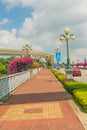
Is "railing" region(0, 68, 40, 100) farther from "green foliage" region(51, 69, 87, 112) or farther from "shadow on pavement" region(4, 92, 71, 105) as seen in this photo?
"green foliage" region(51, 69, 87, 112)

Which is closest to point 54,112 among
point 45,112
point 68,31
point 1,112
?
point 45,112

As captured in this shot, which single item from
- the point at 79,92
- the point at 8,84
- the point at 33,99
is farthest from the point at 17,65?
the point at 79,92

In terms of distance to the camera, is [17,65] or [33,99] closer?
[33,99]

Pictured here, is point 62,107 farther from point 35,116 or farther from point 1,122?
point 1,122

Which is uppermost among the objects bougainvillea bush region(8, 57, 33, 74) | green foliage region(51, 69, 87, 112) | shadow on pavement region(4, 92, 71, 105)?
bougainvillea bush region(8, 57, 33, 74)

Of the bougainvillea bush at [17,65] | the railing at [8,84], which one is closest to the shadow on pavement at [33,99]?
the railing at [8,84]

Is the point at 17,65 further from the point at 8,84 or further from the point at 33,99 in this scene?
the point at 33,99

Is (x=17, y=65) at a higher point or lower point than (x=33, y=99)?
higher

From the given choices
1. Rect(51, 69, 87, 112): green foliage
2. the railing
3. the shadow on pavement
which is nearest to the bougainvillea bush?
the railing

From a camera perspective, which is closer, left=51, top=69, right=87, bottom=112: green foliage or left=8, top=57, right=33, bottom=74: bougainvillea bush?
left=51, top=69, right=87, bottom=112: green foliage

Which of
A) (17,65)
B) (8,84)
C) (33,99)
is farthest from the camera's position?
(17,65)

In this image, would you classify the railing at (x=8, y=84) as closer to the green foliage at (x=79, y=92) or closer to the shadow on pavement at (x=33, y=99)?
the shadow on pavement at (x=33, y=99)

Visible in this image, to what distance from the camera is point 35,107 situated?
12617mm

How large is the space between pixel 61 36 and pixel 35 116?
22.2 metres
